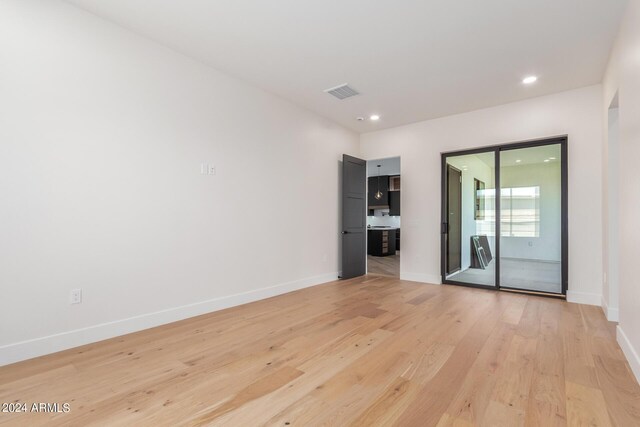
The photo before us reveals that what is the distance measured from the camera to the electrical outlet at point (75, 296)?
2623 millimetres

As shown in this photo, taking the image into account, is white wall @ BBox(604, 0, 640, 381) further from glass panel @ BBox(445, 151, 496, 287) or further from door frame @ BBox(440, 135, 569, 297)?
glass panel @ BBox(445, 151, 496, 287)

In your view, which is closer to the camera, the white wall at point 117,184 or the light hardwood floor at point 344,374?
the light hardwood floor at point 344,374

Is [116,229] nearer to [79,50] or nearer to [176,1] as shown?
[79,50]

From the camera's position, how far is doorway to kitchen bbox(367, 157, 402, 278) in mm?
9280

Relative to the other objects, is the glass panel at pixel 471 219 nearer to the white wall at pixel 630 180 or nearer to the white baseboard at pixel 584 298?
the white baseboard at pixel 584 298

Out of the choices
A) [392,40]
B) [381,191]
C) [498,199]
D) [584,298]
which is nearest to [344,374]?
[392,40]

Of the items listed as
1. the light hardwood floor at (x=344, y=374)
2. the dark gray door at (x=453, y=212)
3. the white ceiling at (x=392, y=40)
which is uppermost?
the white ceiling at (x=392, y=40)

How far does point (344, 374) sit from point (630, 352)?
2.19 metres

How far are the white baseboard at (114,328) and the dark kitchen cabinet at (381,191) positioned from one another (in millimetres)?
7159

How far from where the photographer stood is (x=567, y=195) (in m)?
4.18

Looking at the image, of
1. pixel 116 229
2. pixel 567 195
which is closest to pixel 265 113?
pixel 116 229

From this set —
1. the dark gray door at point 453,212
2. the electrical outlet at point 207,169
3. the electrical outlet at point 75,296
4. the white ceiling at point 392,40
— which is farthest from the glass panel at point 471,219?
the electrical outlet at point 75,296

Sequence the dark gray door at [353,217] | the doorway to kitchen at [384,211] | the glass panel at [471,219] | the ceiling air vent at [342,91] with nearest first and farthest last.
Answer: the ceiling air vent at [342,91] → the glass panel at [471,219] → the dark gray door at [353,217] → the doorway to kitchen at [384,211]

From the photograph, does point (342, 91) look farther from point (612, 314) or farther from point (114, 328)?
point (612, 314)
